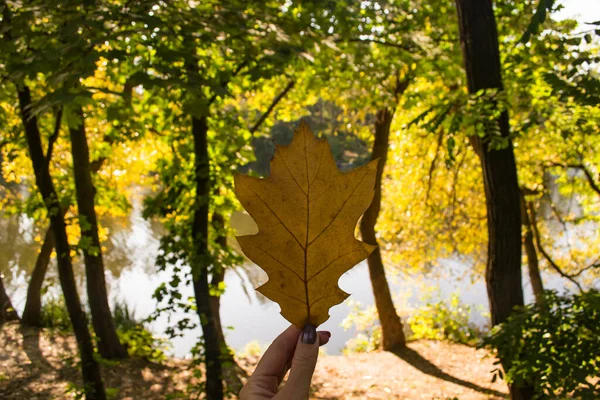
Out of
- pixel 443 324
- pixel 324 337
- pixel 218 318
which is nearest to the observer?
pixel 324 337

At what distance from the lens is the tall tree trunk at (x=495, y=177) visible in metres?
4.64

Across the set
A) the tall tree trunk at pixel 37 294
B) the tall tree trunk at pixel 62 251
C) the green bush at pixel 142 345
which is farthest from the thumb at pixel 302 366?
the tall tree trunk at pixel 37 294

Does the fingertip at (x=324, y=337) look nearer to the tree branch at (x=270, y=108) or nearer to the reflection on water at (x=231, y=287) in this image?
the tree branch at (x=270, y=108)

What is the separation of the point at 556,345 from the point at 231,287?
1725 cm

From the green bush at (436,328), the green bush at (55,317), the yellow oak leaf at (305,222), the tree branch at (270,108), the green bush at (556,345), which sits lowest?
the yellow oak leaf at (305,222)

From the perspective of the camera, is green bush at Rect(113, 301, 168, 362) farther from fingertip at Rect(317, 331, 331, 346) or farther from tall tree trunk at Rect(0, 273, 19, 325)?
fingertip at Rect(317, 331, 331, 346)

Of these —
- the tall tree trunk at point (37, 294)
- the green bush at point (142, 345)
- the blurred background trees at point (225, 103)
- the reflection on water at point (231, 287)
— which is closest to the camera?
the blurred background trees at point (225, 103)

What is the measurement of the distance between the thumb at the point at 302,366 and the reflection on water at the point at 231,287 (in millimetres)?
13747

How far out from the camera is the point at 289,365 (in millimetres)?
1021

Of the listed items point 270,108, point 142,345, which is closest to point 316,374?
point 142,345

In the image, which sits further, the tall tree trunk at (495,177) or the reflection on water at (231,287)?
the reflection on water at (231,287)

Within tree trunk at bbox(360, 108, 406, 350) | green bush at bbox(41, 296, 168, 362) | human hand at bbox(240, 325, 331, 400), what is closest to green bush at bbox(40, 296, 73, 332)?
green bush at bbox(41, 296, 168, 362)

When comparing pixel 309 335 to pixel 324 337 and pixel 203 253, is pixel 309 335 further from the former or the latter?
pixel 203 253

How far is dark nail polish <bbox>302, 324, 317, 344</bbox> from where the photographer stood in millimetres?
924
